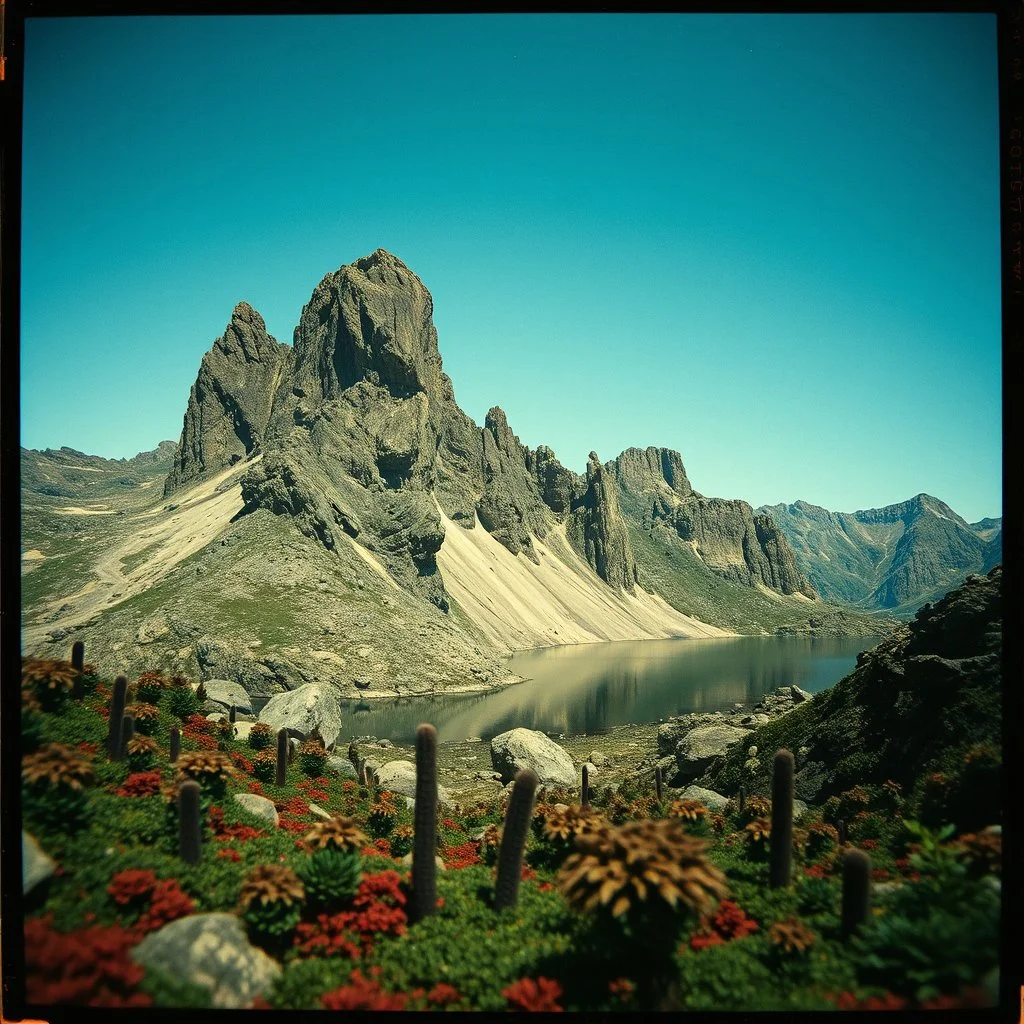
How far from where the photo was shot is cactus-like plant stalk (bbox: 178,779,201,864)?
11.3 metres

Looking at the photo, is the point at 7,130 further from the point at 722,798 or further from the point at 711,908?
the point at 722,798

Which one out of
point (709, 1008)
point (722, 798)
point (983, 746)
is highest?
point (983, 746)

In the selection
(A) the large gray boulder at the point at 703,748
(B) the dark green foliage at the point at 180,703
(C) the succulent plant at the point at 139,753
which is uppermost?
(C) the succulent plant at the point at 139,753

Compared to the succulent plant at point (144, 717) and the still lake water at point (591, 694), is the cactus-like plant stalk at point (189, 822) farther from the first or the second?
the still lake water at point (591, 694)

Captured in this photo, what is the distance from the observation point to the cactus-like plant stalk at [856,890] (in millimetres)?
9859

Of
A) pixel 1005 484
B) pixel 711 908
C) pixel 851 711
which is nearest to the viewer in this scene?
pixel 711 908

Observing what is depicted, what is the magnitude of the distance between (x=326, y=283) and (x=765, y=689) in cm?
16404

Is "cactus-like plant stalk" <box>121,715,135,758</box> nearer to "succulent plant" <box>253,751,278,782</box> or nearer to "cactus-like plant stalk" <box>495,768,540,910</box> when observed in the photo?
"succulent plant" <box>253,751,278,782</box>

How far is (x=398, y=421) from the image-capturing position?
154750mm

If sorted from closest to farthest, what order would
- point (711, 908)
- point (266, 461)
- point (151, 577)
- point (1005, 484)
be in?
point (711, 908), point (1005, 484), point (151, 577), point (266, 461)

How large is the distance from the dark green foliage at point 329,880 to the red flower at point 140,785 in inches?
200

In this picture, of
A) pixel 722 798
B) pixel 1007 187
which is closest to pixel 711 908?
pixel 1007 187

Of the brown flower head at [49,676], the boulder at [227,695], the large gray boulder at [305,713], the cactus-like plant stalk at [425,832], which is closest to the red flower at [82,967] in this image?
the cactus-like plant stalk at [425,832]

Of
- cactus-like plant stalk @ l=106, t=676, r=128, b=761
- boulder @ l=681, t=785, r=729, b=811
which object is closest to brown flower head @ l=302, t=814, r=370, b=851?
cactus-like plant stalk @ l=106, t=676, r=128, b=761
